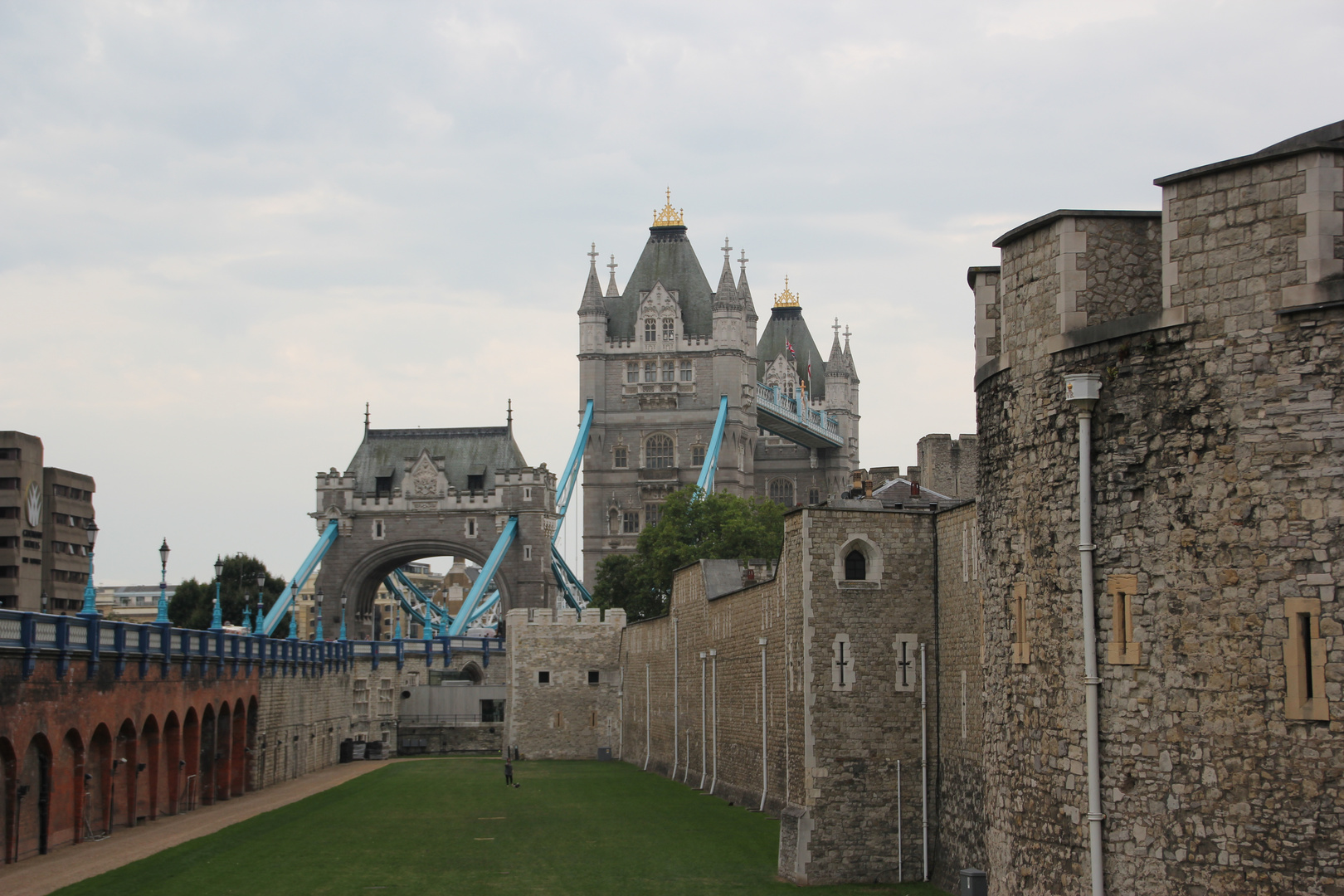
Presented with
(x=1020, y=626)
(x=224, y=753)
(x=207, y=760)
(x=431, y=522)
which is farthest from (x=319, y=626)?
(x=1020, y=626)

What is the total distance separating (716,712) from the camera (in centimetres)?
3653

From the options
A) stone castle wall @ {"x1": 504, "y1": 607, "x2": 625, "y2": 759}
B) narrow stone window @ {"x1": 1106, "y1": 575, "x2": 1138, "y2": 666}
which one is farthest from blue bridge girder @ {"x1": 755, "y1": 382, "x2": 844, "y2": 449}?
narrow stone window @ {"x1": 1106, "y1": 575, "x2": 1138, "y2": 666}

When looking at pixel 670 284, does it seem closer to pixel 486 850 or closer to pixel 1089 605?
pixel 486 850

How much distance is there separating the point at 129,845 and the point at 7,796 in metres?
3.74

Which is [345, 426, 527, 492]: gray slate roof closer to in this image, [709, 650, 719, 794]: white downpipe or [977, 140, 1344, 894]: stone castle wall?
[709, 650, 719, 794]: white downpipe

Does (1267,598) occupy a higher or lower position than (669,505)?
lower

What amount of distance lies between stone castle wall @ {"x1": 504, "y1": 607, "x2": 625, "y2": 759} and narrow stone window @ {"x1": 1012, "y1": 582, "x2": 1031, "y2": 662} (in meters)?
47.0

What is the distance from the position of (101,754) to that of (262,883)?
8463 mm

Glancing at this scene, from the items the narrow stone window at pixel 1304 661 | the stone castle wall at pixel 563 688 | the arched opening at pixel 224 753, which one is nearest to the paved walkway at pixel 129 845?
the arched opening at pixel 224 753

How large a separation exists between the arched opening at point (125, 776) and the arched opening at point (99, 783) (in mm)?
226

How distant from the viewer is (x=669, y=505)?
8175 cm

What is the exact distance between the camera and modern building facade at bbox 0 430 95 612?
292 ft

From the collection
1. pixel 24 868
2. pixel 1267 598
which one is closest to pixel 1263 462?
pixel 1267 598

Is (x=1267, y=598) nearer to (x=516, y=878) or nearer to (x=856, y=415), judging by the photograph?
(x=516, y=878)
